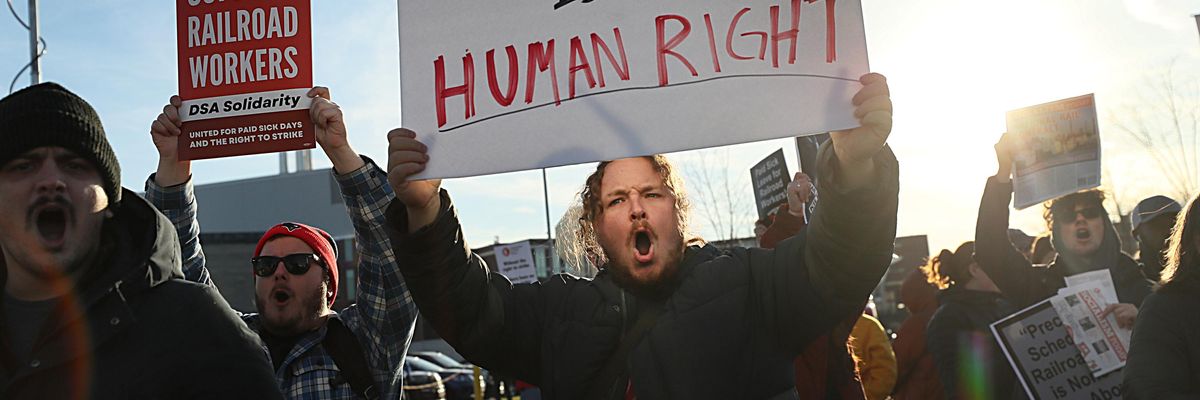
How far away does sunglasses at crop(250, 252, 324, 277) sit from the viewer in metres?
3.31

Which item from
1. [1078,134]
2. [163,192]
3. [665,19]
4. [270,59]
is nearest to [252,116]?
[270,59]

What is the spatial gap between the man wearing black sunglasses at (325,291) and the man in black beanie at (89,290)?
93cm

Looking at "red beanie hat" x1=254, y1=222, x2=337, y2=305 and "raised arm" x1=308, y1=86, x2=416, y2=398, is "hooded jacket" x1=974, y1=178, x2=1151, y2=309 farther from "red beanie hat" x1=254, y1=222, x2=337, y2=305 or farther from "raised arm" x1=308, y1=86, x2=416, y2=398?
"red beanie hat" x1=254, y1=222, x2=337, y2=305

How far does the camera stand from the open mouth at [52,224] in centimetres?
193

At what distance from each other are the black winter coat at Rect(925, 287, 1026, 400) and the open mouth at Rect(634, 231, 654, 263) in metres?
3.06

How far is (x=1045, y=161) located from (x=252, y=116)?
3899 millimetres

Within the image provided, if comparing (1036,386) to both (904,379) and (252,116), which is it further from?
(252,116)

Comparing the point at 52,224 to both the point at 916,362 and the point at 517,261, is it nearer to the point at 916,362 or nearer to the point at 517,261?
the point at 916,362

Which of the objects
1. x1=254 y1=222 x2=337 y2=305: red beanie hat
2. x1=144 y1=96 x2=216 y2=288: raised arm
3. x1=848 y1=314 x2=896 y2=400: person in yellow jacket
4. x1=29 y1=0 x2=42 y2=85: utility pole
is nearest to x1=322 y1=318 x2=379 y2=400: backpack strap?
x1=254 y1=222 x2=337 y2=305: red beanie hat

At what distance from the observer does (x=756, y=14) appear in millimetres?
2357

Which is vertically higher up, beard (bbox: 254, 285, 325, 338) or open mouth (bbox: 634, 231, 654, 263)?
open mouth (bbox: 634, 231, 654, 263)

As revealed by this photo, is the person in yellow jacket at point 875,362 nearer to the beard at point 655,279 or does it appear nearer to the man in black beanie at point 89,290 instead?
the beard at point 655,279

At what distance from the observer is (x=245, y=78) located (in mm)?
2986

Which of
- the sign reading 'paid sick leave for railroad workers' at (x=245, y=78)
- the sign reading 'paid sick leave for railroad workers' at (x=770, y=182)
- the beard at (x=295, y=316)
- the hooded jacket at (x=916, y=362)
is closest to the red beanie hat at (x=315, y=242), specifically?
the beard at (x=295, y=316)
